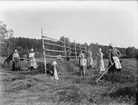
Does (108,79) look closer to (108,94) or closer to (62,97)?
(108,94)

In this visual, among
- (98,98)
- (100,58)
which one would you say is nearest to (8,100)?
(98,98)

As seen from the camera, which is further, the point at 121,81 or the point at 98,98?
the point at 121,81

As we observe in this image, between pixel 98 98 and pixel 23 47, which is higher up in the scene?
pixel 23 47

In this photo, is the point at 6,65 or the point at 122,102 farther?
the point at 6,65

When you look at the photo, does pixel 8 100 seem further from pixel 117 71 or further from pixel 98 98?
pixel 117 71

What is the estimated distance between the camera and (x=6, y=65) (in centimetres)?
988

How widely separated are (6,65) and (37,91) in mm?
6200

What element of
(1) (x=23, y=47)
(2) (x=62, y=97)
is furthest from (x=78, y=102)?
(1) (x=23, y=47)

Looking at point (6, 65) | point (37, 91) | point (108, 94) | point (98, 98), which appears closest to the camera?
point (98, 98)

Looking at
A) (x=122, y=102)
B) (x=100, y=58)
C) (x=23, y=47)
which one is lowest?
(x=122, y=102)

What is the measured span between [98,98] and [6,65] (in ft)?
24.9

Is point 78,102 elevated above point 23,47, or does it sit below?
below

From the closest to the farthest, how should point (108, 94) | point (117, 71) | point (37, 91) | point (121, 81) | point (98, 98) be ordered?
1. point (98, 98)
2. point (108, 94)
3. point (37, 91)
4. point (121, 81)
5. point (117, 71)

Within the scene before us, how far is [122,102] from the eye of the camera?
10.8ft
